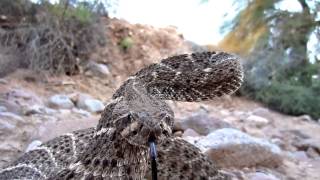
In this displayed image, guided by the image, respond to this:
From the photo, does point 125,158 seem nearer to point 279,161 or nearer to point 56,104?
point 279,161

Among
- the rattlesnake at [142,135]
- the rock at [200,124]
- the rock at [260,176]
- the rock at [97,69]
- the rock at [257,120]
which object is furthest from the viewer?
the rock at [97,69]

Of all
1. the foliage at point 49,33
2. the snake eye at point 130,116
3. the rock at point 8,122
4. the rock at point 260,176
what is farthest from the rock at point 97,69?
the snake eye at point 130,116

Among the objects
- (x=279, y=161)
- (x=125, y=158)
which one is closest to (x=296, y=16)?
(x=279, y=161)

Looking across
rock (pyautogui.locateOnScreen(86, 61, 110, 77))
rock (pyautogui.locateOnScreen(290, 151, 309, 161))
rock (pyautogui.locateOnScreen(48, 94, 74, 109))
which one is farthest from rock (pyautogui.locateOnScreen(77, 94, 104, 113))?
rock (pyautogui.locateOnScreen(290, 151, 309, 161))

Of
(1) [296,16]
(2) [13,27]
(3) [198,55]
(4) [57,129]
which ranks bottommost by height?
(4) [57,129]

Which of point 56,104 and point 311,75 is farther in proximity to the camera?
point 311,75

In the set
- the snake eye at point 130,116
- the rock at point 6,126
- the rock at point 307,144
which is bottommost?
the rock at point 6,126

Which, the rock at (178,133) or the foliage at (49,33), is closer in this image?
the rock at (178,133)

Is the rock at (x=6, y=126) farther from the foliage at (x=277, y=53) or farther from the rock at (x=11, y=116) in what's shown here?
the foliage at (x=277, y=53)
